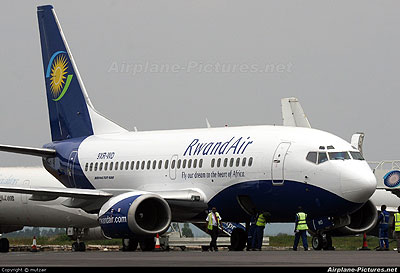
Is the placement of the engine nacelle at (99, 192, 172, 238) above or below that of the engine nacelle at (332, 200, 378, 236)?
above

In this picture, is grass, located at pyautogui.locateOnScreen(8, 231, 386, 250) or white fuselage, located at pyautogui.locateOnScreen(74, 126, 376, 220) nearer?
white fuselage, located at pyautogui.locateOnScreen(74, 126, 376, 220)

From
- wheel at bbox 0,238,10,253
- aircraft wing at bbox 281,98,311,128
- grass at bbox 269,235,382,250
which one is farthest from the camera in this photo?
aircraft wing at bbox 281,98,311,128

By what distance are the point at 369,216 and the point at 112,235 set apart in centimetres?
951

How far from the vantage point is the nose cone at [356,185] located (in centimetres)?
3406

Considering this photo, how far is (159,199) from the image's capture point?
1444 inches

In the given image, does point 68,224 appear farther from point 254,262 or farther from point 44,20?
point 254,262

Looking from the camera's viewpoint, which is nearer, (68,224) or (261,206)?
(261,206)

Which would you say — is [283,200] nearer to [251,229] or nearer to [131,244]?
[251,229]

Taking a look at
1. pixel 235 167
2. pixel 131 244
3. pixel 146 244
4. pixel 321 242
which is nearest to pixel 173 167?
pixel 146 244

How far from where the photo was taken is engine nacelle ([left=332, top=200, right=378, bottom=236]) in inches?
1485

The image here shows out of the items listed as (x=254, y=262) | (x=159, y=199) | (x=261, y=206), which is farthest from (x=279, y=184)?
(x=254, y=262)

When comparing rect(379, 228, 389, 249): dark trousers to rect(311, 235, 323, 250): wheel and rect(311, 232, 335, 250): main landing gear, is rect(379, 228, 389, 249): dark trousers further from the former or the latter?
rect(311, 235, 323, 250): wheel

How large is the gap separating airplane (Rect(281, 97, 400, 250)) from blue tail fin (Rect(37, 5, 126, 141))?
11.5 m

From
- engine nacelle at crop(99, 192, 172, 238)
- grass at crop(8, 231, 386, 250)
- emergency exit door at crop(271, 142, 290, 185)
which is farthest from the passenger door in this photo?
grass at crop(8, 231, 386, 250)
